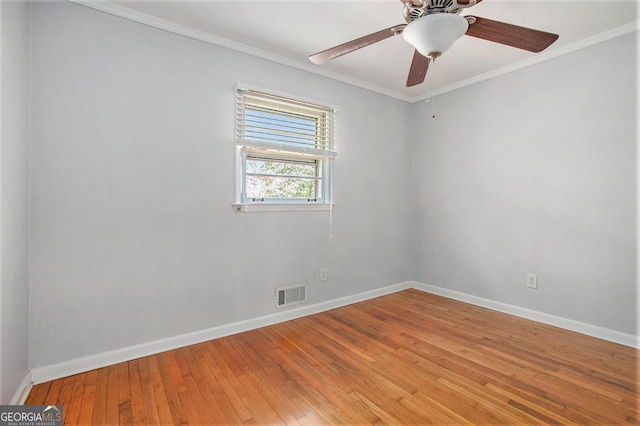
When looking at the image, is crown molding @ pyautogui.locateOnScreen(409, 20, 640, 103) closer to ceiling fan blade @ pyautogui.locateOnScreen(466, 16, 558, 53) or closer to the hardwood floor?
ceiling fan blade @ pyautogui.locateOnScreen(466, 16, 558, 53)

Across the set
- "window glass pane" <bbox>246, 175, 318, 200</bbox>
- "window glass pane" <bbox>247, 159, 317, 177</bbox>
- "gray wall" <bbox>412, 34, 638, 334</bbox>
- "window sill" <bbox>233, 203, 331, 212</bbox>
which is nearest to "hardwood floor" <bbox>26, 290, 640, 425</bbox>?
"gray wall" <bbox>412, 34, 638, 334</bbox>

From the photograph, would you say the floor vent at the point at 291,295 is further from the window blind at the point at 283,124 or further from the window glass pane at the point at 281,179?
the window blind at the point at 283,124

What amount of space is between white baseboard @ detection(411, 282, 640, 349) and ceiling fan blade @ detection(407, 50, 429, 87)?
249 centimetres

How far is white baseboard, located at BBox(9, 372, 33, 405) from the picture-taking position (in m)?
1.67

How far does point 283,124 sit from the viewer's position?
9.91 feet

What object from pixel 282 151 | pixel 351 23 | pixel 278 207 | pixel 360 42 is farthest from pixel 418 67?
pixel 278 207

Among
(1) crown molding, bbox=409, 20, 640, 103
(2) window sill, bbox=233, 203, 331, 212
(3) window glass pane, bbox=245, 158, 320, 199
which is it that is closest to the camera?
(1) crown molding, bbox=409, 20, 640, 103

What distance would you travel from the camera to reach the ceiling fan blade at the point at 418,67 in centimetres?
196

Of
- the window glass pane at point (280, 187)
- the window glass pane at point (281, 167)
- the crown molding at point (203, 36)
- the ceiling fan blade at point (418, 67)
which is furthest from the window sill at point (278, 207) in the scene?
the ceiling fan blade at point (418, 67)

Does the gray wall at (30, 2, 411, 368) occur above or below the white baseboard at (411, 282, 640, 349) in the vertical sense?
above

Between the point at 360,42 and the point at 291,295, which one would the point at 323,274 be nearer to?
the point at 291,295

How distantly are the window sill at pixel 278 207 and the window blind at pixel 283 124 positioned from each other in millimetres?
511

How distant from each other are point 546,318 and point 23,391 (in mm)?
3999

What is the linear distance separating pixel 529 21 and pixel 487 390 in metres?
2.58
